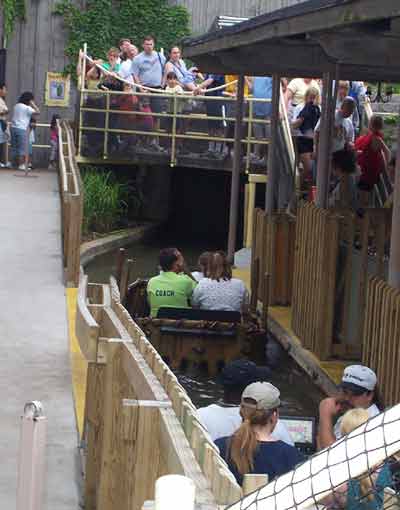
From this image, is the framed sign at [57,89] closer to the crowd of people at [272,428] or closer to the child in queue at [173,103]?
the child in queue at [173,103]

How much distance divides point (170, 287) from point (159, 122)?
1058 cm

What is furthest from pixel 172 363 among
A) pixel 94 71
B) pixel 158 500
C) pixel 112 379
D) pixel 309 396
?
pixel 94 71

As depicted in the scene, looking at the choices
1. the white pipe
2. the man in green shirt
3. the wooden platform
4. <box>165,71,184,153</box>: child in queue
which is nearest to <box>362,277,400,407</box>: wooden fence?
the wooden platform

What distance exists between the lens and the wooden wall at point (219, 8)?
2867cm

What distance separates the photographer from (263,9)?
2880 cm

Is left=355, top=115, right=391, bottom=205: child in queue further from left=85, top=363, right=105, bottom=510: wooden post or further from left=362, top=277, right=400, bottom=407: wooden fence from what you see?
left=85, top=363, right=105, bottom=510: wooden post

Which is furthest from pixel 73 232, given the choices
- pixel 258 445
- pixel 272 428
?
pixel 258 445

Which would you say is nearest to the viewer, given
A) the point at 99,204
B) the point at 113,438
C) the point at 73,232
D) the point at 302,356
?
the point at 113,438

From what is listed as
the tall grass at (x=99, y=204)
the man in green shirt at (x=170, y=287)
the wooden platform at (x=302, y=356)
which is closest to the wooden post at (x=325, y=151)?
the wooden platform at (x=302, y=356)

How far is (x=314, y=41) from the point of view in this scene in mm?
11414

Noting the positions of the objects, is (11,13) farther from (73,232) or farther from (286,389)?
(286,389)

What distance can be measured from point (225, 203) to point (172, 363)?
14.4 m

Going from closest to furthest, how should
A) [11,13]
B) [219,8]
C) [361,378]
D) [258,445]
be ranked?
1. [258,445]
2. [361,378]
3. [11,13]
4. [219,8]

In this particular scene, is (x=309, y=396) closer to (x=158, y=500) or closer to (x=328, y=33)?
(x=328, y=33)
